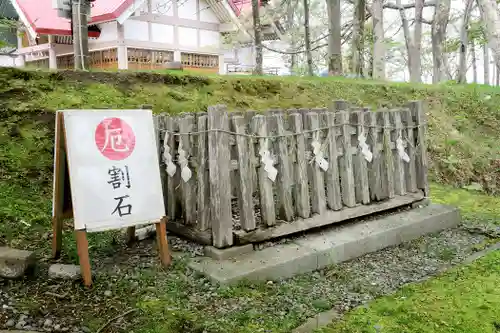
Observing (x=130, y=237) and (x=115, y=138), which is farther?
(x=130, y=237)

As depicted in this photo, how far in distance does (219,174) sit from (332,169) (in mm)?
1535

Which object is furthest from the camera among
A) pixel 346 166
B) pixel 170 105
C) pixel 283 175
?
pixel 170 105

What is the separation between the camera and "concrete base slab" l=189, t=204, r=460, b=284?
378cm

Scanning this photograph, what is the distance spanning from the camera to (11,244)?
4.16 metres

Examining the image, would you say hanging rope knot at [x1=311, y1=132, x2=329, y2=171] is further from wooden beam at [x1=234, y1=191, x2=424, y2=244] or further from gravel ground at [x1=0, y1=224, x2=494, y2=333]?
gravel ground at [x1=0, y1=224, x2=494, y2=333]

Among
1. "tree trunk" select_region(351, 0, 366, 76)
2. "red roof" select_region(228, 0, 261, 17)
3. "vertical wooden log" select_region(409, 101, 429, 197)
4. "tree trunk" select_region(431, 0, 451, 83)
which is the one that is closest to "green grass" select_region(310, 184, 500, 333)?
"vertical wooden log" select_region(409, 101, 429, 197)

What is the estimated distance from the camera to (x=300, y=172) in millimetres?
4523

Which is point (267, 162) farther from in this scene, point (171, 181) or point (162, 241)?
point (162, 241)

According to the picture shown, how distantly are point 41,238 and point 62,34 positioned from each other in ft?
44.5

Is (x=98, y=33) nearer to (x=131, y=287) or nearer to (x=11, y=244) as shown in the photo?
(x=11, y=244)

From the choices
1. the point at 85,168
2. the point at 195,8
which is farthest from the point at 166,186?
the point at 195,8

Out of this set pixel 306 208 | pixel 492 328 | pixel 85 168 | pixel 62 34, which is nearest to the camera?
pixel 492 328

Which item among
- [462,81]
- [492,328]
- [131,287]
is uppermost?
[462,81]

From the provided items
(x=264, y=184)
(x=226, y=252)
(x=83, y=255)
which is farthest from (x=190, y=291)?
(x=264, y=184)
